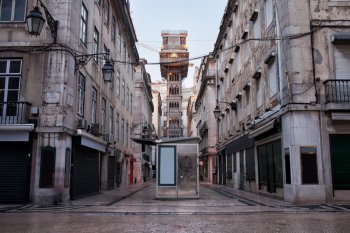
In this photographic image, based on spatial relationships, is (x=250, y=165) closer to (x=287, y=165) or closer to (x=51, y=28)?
(x=287, y=165)

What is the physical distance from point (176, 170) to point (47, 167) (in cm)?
580

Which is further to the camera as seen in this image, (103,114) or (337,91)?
(103,114)

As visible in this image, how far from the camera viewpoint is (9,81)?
51.1 ft

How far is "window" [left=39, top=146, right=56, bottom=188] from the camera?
14797 millimetres

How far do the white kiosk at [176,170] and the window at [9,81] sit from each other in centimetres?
664

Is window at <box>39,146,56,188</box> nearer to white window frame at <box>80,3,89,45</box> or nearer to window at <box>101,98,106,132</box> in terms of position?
white window frame at <box>80,3,89,45</box>

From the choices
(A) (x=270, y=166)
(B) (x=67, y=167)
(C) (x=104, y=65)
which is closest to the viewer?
(B) (x=67, y=167)

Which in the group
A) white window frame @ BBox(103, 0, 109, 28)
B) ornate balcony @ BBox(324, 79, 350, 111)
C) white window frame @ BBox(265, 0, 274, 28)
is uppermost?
white window frame @ BBox(103, 0, 109, 28)

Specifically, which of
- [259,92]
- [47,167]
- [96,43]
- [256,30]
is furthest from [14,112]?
[256,30]

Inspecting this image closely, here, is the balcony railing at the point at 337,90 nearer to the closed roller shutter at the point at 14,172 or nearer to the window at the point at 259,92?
the window at the point at 259,92

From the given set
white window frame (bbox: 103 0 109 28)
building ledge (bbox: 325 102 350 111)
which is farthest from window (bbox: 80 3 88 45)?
building ledge (bbox: 325 102 350 111)

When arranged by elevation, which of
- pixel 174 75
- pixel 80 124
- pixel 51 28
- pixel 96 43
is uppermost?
pixel 174 75

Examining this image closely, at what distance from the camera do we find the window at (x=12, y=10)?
52.5 feet

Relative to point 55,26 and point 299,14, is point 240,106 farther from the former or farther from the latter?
point 55,26
